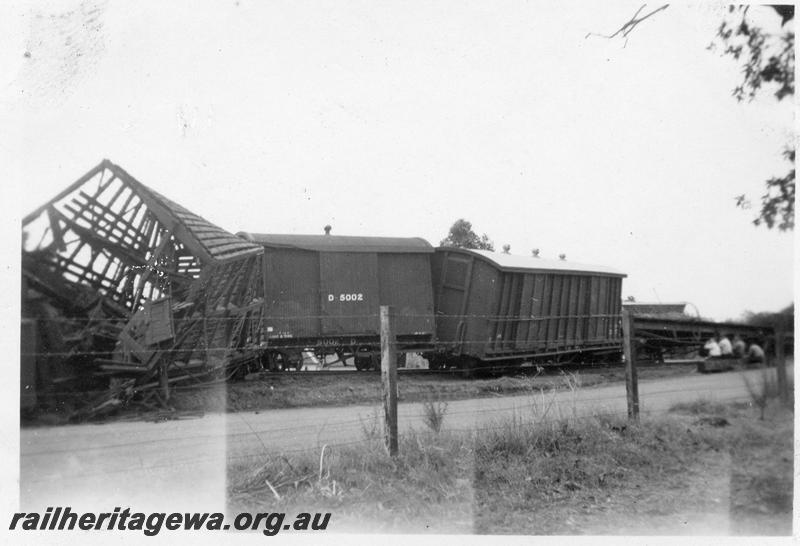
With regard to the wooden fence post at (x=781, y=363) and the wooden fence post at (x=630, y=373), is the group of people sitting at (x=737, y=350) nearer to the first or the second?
the wooden fence post at (x=781, y=363)

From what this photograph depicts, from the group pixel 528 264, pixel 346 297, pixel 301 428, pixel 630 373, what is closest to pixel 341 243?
pixel 346 297

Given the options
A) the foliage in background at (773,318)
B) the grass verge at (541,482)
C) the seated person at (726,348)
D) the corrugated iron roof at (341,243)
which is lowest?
the grass verge at (541,482)

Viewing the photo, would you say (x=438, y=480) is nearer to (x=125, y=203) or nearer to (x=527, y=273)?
(x=125, y=203)

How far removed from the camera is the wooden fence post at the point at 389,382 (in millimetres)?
4477

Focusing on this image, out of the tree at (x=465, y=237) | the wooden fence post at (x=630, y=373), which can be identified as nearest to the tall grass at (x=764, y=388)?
the wooden fence post at (x=630, y=373)

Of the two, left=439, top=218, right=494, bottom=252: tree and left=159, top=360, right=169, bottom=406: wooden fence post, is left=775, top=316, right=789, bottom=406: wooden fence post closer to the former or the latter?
left=159, top=360, right=169, bottom=406: wooden fence post

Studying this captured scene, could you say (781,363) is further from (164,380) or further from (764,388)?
(164,380)

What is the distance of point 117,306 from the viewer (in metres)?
6.93

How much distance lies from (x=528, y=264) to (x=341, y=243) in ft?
14.3

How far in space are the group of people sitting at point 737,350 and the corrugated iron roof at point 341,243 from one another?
710 centimetres

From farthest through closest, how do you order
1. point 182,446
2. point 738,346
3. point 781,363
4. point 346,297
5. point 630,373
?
1. point 346,297
2. point 630,373
3. point 738,346
4. point 182,446
5. point 781,363

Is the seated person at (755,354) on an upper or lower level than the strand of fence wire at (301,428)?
upper

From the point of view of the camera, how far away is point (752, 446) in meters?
5.04

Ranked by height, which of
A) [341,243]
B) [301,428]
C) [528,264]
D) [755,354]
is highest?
[341,243]
